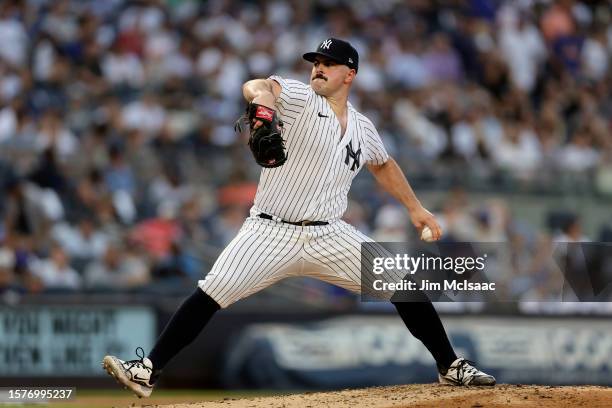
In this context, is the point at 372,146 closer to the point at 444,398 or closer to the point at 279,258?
the point at 279,258

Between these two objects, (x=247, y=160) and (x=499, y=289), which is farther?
(x=247, y=160)

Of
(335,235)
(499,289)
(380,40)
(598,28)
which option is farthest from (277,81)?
(598,28)

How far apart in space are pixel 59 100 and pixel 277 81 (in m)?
8.03

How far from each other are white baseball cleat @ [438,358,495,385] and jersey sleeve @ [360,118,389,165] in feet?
4.22

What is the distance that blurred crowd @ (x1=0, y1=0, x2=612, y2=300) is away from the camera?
40.3 ft

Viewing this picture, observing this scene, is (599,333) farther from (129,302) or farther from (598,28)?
(598,28)

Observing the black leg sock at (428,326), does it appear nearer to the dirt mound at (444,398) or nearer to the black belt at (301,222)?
the dirt mound at (444,398)

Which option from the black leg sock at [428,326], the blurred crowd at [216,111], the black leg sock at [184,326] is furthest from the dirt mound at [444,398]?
the blurred crowd at [216,111]

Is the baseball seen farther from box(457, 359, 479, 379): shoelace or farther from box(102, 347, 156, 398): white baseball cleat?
box(102, 347, 156, 398): white baseball cleat

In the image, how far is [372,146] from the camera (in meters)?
6.86

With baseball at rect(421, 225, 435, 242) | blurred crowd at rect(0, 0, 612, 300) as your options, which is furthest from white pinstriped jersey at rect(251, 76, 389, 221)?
blurred crowd at rect(0, 0, 612, 300)

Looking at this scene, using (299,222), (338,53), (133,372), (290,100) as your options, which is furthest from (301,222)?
(133,372)

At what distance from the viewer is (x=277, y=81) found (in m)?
6.25

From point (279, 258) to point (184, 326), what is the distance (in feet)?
2.09
